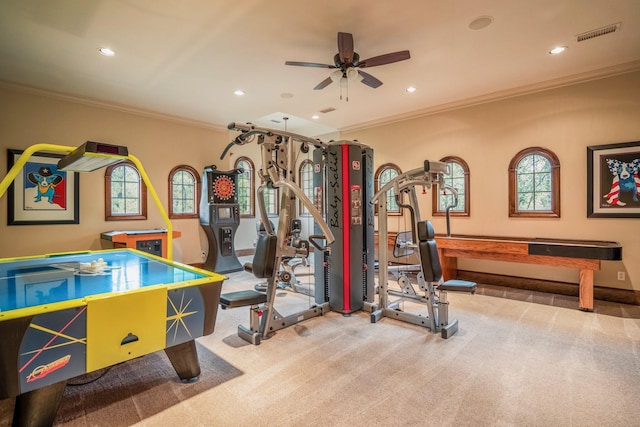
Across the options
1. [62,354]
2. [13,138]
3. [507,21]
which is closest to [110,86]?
[13,138]

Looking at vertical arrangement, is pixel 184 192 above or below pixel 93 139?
below

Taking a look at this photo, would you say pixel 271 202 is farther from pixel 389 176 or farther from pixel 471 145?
pixel 471 145

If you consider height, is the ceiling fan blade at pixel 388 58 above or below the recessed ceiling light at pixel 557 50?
below

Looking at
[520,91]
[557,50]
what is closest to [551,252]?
[557,50]

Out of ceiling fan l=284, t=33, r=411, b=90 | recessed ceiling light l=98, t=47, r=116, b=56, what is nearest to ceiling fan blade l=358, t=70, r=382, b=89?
ceiling fan l=284, t=33, r=411, b=90

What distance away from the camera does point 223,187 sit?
247 inches

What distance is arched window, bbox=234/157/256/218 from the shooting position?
7.70 metres

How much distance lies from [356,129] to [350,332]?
5087 millimetres

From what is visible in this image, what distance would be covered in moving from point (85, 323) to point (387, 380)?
2.00m

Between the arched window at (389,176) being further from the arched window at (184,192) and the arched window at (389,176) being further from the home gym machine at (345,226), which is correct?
the arched window at (184,192)

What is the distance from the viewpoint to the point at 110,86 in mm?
4691

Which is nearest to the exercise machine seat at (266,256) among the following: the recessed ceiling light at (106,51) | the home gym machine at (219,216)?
the recessed ceiling light at (106,51)

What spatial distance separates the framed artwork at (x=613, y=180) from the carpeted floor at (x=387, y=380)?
5.17ft

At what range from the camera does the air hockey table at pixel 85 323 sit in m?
1.50
